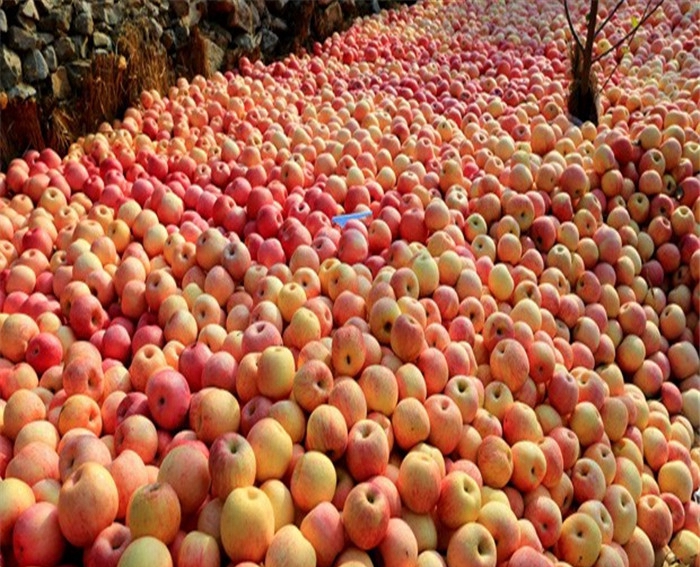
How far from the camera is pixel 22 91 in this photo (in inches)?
142

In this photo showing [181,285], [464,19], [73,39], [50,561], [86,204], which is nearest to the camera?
[50,561]

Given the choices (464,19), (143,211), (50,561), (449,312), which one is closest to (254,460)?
(50,561)

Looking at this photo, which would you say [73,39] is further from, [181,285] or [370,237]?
[370,237]

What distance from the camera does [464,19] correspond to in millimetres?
6625

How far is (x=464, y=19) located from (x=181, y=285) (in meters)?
5.29

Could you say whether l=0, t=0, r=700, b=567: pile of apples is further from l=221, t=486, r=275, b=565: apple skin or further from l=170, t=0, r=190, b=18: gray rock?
l=170, t=0, r=190, b=18: gray rock

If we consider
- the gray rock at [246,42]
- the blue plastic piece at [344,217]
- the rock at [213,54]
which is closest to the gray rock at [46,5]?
the rock at [213,54]

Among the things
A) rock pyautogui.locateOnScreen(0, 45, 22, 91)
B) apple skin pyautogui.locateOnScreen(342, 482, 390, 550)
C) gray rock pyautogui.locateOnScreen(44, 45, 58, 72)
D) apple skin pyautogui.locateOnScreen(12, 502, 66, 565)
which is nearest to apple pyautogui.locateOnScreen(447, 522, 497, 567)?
apple skin pyautogui.locateOnScreen(342, 482, 390, 550)

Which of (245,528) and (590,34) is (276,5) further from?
(245,528)

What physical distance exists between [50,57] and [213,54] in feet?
4.77

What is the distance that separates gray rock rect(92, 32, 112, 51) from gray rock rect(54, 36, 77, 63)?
0.21 meters

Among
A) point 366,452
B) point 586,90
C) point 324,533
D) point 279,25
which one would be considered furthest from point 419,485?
point 279,25

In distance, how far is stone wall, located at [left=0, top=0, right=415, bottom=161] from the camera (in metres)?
3.57

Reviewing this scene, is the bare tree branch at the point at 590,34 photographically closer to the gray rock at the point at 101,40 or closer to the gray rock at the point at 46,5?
the gray rock at the point at 101,40
